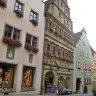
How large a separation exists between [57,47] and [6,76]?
11937 mm

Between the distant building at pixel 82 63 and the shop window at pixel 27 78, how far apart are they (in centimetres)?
1387

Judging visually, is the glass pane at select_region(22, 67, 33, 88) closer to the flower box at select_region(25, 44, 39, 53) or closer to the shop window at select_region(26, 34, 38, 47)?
the flower box at select_region(25, 44, 39, 53)

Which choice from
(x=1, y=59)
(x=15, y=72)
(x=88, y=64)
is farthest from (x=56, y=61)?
(x=88, y=64)

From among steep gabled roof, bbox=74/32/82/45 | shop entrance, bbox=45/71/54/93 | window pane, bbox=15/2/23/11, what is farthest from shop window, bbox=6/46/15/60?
steep gabled roof, bbox=74/32/82/45

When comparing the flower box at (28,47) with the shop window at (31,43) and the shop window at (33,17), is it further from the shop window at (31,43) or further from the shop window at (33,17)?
the shop window at (33,17)

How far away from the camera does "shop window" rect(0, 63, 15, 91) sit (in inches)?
861

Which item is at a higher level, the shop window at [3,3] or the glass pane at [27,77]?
the shop window at [3,3]

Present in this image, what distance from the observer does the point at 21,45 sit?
23.9 m

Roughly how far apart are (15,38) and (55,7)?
11376 mm

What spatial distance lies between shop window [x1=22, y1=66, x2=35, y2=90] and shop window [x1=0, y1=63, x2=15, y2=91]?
206 cm

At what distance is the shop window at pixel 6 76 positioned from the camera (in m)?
Answer: 21.9

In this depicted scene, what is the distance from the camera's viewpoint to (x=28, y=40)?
25859mm

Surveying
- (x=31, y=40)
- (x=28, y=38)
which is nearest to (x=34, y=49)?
(x=31, y=40)

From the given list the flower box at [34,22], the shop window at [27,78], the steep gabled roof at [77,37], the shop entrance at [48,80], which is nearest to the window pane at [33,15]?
the flower box at [34,22]
